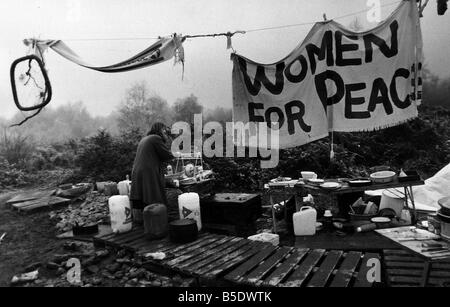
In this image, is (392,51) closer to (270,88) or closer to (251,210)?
(270,88)

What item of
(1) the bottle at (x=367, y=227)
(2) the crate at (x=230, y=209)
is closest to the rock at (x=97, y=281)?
(2) the crate at (x=230, y=209)

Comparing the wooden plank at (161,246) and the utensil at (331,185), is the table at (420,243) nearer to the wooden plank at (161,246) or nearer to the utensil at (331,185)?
the utensil at (331,185)

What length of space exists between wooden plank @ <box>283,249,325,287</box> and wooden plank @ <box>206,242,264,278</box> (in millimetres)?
691

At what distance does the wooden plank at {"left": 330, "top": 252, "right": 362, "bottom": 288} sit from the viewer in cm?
345

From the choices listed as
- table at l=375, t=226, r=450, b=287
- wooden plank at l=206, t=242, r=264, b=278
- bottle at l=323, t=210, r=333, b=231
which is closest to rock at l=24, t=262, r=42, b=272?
wooden plank at l=206, t=242, r=264, b=278

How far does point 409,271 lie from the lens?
3.90 m

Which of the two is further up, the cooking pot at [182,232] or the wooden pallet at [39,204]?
the cooking pot at [182,232]

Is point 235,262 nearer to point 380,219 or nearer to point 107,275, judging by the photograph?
point 107,275

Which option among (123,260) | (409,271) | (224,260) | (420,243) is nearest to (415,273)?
(409,271)

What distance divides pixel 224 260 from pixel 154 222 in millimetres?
1525

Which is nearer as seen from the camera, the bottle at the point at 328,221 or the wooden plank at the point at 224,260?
the wooden plank at the point at 224,260

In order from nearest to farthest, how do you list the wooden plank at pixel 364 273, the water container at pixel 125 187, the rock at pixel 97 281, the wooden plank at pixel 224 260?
the wooden plank at pixel 364 273
the wooden plank at pixel 224 260
the rock at pixel 97 281
the water container at pixel 125 187

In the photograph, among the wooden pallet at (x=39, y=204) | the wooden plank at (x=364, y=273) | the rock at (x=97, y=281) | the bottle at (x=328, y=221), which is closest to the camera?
the wooden plank at (x=364, y=273)

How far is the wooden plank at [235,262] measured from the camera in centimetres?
383
